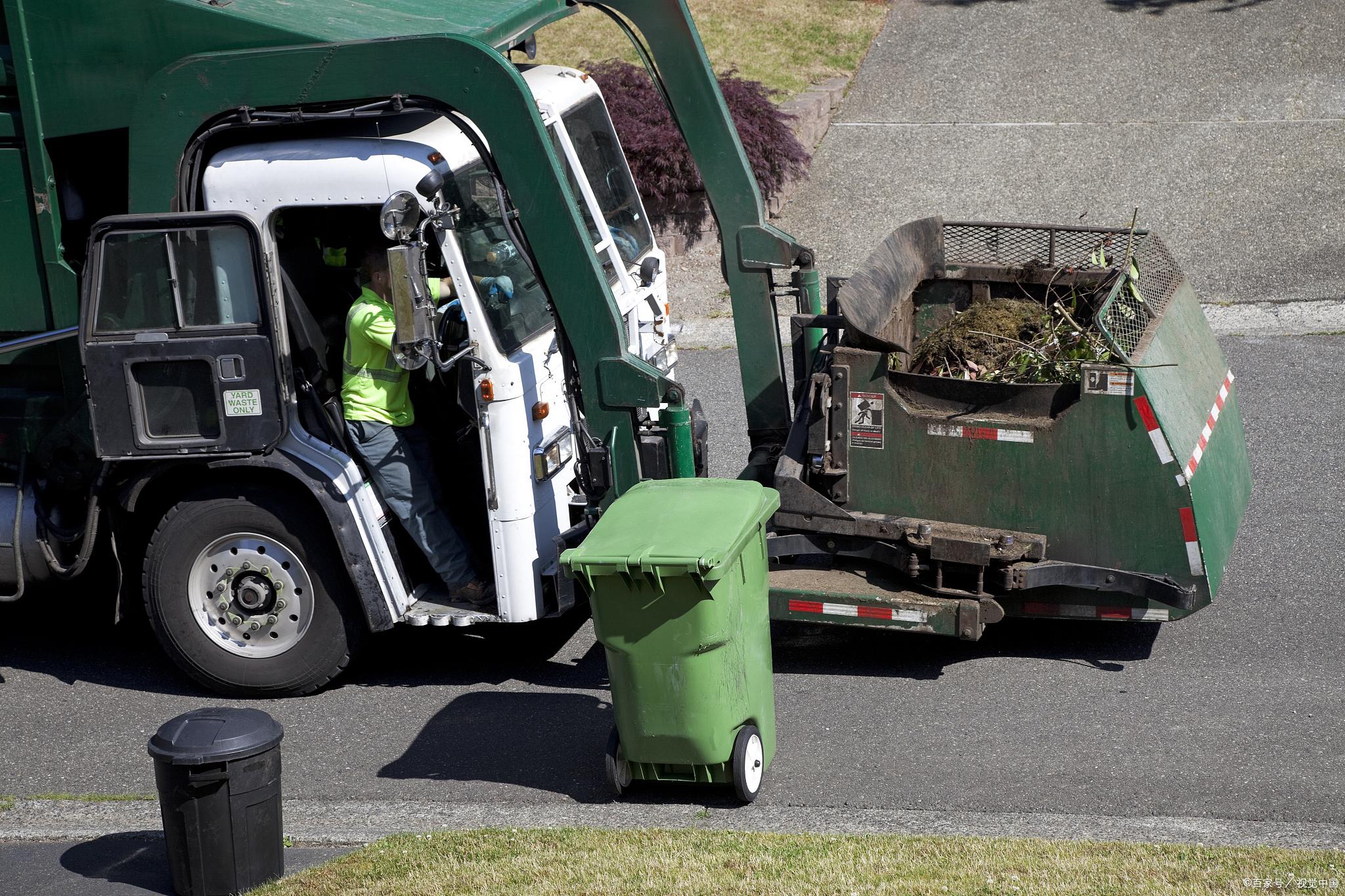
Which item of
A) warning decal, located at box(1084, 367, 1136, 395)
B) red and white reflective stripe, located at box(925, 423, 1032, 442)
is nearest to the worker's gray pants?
red and white reflective stripe, located at box(925, 423, 1032, 442)

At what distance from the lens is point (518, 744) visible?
18.3 feet

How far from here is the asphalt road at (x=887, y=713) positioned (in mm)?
5043

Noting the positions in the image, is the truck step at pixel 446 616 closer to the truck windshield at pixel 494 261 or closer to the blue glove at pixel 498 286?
the truck windshield at pixel 494 261

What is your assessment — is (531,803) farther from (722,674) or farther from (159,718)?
(159,718)

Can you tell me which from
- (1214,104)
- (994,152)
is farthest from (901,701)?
(1214,104)

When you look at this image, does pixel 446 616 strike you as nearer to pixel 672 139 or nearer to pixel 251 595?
pixel 251 595

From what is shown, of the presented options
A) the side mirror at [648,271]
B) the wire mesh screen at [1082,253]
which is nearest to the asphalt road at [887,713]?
the wire mesh screen at [1082,253]

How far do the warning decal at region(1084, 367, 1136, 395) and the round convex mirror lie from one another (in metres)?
2.65

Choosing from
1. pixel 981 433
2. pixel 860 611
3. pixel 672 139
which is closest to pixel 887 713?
pixel 860 611

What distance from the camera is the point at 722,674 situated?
Result: 4.80m

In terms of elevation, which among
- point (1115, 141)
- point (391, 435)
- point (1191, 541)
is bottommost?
point (1191, 541)

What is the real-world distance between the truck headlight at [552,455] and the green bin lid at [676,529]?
2.10ft

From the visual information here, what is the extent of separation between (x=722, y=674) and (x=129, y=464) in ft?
9.26

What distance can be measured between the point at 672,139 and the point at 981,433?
7726 mm
